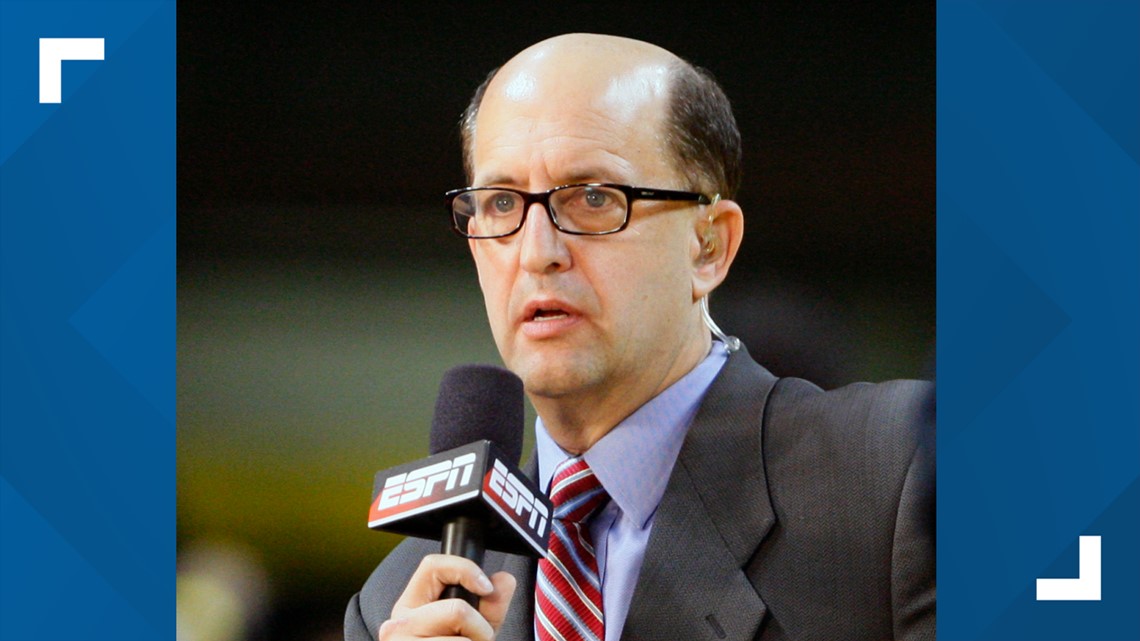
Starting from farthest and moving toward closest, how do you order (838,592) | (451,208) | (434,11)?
(434,11), (451,208), (838,592)

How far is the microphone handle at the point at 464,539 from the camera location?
1.70m

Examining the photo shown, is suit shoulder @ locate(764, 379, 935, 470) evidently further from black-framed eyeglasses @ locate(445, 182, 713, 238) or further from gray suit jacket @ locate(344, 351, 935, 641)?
black-framed eyeglasses @ locate(445, 182, 713, 238)

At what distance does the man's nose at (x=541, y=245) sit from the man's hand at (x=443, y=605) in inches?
27.6

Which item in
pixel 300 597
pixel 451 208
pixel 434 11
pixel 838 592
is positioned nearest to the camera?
pixel 838 592

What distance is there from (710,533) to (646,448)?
0.21m

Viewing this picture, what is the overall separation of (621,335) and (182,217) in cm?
111
